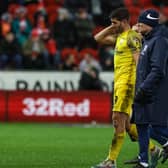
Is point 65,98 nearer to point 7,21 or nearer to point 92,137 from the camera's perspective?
point 7,21

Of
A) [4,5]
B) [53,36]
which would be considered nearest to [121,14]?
[53,36]

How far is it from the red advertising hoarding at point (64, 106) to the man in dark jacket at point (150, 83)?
1309 cm

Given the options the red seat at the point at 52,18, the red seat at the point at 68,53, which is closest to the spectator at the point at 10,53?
the red seat at the point at 68,53

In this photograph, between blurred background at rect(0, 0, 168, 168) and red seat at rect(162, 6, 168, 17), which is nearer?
blurred background at rect(0, 0, 168, 168)

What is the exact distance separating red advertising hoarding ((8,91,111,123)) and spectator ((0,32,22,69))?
67.8 inches

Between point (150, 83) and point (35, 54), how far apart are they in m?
15.4

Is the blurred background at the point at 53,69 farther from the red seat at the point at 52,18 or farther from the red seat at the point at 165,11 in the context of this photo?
the red seat at the point at 165,11

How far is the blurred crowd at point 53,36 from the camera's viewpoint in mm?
25797

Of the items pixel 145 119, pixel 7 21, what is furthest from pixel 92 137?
pixel 7 21

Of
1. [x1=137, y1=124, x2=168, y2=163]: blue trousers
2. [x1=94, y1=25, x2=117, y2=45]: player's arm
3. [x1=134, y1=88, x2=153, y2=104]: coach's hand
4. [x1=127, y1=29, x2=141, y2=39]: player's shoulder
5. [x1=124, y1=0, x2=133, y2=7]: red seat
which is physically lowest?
[x1=124, y1=0, x2=133, y2=7]: red seat

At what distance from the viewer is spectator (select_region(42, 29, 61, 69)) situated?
26.2 meters

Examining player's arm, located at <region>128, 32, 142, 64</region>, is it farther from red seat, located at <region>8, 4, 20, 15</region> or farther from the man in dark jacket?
red seat, located at <region>8, 4, 20, 15</region>

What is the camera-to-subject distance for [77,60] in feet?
88.5

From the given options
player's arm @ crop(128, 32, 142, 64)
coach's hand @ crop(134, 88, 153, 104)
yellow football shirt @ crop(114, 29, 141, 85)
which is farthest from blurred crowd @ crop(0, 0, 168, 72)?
coach's hand @ crop(134, 88, 153, 104)
